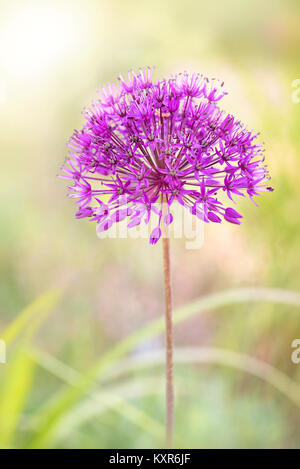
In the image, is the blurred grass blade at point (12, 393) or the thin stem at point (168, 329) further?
the blurred grass blade at point (12, 393)

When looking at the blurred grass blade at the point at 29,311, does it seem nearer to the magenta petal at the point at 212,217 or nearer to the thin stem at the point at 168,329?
the thin stem at the point at 168,329

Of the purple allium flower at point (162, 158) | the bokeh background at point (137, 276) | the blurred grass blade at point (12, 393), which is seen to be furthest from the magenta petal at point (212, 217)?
the blurred grass blade at point (12, 393)

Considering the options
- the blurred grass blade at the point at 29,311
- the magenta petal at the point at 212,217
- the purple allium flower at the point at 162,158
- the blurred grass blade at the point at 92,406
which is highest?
the purple allium flower at the point at 162,158

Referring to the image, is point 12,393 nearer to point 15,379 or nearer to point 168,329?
point 15,379

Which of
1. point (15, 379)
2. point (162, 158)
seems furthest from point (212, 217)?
point (15, 379)
